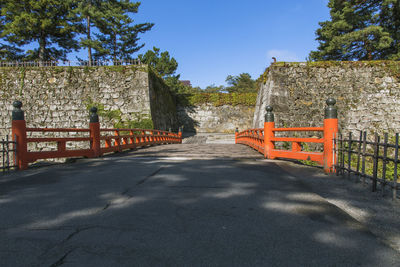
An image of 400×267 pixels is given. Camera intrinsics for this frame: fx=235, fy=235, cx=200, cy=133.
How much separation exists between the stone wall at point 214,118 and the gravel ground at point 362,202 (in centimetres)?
2636

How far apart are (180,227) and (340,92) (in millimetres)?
17900

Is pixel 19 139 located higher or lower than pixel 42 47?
lower

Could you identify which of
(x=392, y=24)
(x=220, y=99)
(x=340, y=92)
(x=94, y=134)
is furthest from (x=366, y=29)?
(x=94, y=134)

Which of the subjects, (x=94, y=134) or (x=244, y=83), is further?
(x=244, y=83)

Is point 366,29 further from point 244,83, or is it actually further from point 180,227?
point 244,83

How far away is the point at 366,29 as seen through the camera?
61.8ft

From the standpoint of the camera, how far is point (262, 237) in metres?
1.97

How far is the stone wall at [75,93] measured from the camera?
64.2 ft

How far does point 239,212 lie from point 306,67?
1687cm

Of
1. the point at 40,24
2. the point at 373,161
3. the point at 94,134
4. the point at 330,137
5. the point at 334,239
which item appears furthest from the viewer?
the point at 40,24

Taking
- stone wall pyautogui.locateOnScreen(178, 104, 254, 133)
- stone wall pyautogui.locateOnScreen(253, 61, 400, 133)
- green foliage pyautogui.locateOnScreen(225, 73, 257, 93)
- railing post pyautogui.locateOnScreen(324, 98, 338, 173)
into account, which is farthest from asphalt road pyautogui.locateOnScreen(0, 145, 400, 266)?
green foliage pyautogui.locateOnScreen(225, 73, 257, 93)

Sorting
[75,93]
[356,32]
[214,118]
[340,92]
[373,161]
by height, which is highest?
[356,32]

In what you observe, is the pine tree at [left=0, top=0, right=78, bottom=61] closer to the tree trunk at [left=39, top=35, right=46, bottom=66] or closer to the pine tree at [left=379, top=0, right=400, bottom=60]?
the tree trunk at [left=39, top=35, right=46, bottom=66]

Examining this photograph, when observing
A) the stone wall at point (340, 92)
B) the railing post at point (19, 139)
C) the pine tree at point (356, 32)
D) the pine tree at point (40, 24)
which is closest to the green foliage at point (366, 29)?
the pine tree at point (356, 32)
